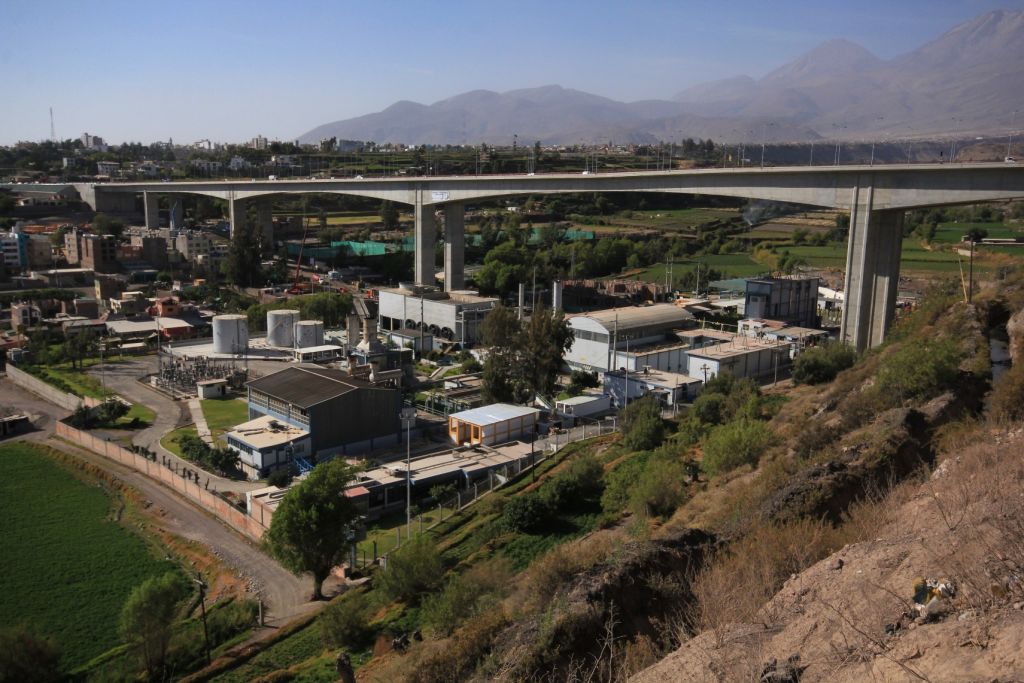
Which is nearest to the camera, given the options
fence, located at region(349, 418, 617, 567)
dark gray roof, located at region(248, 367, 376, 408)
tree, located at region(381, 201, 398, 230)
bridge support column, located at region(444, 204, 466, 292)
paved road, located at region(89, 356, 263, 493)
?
fence, located at region(349, 418, 617, 567)

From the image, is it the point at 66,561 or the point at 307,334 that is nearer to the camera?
the point at 66,561


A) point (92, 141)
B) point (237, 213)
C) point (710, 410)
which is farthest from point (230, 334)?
point (92, 141)

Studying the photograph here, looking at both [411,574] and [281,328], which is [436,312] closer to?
[281,328]

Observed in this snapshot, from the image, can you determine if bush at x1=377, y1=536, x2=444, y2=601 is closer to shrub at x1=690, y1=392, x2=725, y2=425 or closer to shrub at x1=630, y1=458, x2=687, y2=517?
shrub at x1=630, y1=458, x2=687, y2=517

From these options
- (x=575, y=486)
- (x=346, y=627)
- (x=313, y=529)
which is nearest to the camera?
(x=346, y=627)

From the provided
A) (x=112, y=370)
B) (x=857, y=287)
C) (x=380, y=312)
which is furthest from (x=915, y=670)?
(x=380, y=312)

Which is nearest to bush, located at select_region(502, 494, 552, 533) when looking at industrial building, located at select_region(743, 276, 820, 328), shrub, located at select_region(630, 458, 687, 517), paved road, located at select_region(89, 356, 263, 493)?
shrub, located at select_region(630, 458, 687, 517)

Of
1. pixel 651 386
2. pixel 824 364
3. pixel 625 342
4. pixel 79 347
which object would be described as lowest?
pixel 79 347

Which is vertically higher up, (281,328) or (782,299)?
(782,299)
